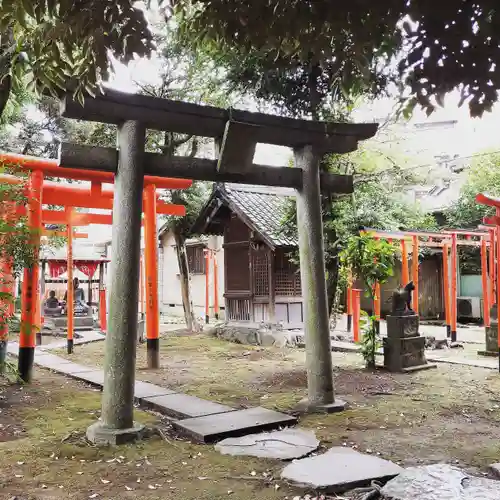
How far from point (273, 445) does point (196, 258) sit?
63.8 ft

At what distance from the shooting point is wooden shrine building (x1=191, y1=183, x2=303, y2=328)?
51.3 feet

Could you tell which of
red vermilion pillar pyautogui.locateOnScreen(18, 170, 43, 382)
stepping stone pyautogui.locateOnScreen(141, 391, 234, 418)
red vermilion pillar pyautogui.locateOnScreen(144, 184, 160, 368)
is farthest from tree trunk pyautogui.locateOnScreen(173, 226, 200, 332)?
stepping stone pyautogui.locateOnScreen(141, 391, 234, 418)

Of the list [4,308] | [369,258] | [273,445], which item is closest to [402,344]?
[369,258]

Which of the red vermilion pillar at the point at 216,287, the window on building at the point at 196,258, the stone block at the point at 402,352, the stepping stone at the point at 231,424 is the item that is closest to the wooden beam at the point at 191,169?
the stepping stone at the point at 231,424

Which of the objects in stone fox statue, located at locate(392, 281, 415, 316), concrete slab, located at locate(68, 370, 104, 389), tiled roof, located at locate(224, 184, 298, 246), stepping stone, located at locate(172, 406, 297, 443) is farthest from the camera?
tiled roof, located at locate(224, 184, 298, 246)

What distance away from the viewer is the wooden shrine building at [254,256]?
15.6 metres

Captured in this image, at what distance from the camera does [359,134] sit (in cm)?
738

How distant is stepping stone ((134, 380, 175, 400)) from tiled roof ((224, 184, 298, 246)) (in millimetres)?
6332

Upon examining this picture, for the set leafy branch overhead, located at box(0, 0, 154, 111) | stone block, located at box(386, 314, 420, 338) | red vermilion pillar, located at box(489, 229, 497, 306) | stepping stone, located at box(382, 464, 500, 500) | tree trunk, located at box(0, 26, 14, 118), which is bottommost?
stepping stone, located at box(382, 464, 500, 500)

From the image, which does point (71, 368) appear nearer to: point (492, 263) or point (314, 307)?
point (314, 307)

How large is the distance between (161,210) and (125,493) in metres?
7.88

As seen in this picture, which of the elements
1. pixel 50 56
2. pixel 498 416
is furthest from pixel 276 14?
pixel 498 416

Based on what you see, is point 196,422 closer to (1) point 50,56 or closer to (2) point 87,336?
(1) point 50,56

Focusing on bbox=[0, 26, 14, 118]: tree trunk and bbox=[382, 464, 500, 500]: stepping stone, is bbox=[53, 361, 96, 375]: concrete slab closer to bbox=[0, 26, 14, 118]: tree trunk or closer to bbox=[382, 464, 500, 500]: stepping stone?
bbox=[0, 26, 14, 118]: tree trunk
